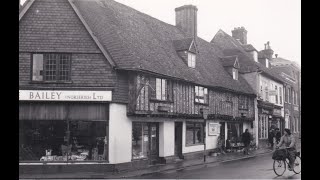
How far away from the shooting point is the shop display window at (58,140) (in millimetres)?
17172

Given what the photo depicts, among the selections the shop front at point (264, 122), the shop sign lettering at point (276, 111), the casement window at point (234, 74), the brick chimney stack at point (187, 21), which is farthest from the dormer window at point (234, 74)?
the shop sign lettering at point (276, 111)

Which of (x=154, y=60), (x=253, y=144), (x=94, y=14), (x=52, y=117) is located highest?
(x=94, y=14)

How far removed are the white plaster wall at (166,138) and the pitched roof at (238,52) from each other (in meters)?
14.7

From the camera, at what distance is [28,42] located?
17484mm

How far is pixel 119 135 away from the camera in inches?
704

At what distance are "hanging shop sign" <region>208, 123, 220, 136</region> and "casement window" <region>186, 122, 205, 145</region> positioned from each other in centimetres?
115

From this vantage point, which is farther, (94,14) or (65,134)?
(94,14)

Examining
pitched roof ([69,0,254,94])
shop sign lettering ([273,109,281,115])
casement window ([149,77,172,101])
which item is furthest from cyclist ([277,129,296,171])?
shop sign lettering ([273,109,281,115])

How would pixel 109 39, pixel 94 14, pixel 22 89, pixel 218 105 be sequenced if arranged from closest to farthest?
pixel 22 89 → pixel 109 39 → pixel 94 14 → pixel 218 105

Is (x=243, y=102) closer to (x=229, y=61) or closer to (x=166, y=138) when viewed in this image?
(x=229, y=61)

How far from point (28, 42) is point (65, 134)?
4.46 metres
